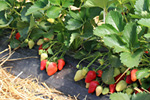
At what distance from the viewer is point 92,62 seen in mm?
1310

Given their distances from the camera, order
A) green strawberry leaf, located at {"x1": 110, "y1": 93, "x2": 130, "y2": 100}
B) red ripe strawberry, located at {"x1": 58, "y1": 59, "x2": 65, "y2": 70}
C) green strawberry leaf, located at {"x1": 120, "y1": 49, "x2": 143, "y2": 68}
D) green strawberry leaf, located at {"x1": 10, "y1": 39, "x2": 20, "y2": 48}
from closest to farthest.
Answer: green strawberry leaf, located at {"x1": 110, "y1": 93, "x2": 130, "y2": 100} < green strawberry leaf, located at {"x1": 120, "y1": 49, "x2": 143, "y2": 68} < red ripe strawberry, located at {"x1": 58, "y1": 59, "x2": 65, "y2": 70} < green strawberry leaf, located at {"x1": 10, "y1": 39, "x2": 20, "y2": 48}

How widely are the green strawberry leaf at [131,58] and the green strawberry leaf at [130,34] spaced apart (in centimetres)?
4

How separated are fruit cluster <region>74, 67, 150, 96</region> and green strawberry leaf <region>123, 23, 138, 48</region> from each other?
167mm

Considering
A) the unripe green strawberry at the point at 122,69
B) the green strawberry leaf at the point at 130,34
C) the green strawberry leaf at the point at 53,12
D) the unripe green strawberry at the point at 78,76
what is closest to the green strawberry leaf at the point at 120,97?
the green strawberry leaf at the point at 130,34

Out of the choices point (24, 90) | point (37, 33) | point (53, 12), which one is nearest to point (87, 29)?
point (53, 12)

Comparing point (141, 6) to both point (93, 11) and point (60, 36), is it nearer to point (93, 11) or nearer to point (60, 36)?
point (93, 11)

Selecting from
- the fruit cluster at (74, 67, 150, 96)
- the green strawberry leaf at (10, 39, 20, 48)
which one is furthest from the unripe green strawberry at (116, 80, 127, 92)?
the green strawberry leaf at (10, 39, 20, 48)

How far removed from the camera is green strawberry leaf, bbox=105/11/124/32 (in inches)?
42.4

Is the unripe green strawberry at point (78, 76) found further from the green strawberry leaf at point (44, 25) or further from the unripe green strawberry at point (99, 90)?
the green strawberry leaf at point (44, 25)

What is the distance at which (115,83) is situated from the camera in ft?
4.00

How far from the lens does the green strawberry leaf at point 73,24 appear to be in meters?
1.25

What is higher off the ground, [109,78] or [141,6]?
[141,6]

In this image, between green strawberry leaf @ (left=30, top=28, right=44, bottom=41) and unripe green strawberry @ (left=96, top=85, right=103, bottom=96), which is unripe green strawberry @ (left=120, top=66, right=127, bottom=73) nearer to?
unripe green strawberry @ (left=96, top=85, right=103, bottom=96)

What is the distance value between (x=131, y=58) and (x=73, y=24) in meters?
0.42
